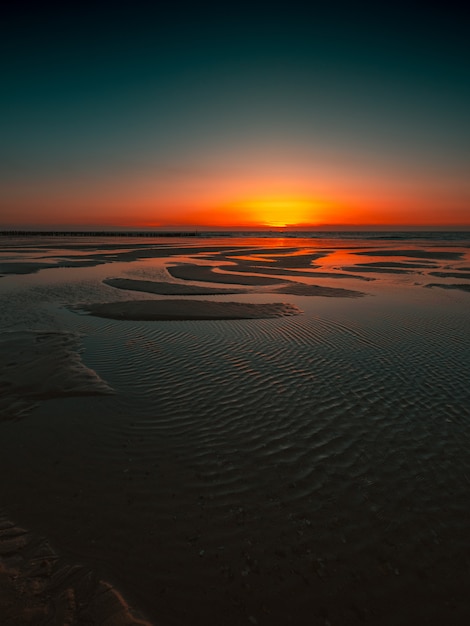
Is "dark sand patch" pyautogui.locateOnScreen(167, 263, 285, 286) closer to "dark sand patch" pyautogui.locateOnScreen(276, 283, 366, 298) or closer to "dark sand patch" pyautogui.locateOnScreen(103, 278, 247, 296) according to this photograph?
"dark sand patch" pyautogui.locateOnScreen(276, 283, 366, 298)

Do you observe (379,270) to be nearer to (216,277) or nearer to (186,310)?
(216,277)

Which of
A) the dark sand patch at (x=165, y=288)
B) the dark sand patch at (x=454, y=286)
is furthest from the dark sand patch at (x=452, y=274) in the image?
the dark sand patch at (x=165, y=288)

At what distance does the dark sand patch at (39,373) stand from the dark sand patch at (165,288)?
10.9m

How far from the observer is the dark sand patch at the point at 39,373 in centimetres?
905

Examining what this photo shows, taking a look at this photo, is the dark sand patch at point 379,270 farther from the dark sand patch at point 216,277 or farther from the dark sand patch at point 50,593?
the dark sand patch at point 50,593

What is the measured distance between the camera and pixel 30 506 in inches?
218

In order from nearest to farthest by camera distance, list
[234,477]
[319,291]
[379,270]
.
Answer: [234,477]
[319,291]
[379,270]

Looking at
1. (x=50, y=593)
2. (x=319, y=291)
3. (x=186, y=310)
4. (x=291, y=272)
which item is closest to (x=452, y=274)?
(x=291, y=272)

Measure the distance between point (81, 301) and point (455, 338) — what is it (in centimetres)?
1883

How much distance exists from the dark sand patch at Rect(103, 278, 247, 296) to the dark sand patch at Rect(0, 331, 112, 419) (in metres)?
10.9

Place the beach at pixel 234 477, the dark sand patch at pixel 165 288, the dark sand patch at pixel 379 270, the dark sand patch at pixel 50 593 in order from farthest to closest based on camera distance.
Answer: the dark sand patch at pixel 379 270
the dark sand patch at pixel 165 288
the beach at pixel 234 477
the dark sand patch at pixel 50 593

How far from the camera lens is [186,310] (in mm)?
18750

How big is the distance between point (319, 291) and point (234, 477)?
19.6 m

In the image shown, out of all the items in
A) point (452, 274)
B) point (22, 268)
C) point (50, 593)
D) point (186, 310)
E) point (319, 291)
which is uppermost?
point (22, 268)
